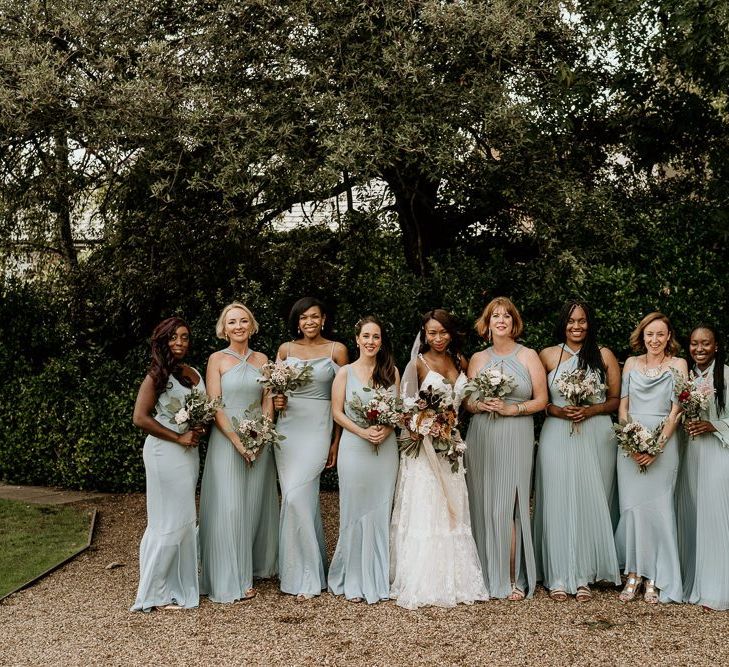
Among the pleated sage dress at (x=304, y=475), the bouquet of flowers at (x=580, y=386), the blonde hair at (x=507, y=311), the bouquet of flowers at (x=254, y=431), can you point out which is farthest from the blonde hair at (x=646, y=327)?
the bouquet of flowers at (x=254, y=431)

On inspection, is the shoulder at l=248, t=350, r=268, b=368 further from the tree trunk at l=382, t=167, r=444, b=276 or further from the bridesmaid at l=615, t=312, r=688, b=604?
the tree trunk at l=382, t=167, r=444, b=276

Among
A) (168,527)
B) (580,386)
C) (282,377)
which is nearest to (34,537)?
(168,527)

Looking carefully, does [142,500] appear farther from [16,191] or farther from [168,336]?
[168,336]

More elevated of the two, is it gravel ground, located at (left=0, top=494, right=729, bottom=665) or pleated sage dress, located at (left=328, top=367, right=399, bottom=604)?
pleated sage dress, located at (left=328, top=367, right=399, bottom=604)

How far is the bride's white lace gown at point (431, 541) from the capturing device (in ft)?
21.7

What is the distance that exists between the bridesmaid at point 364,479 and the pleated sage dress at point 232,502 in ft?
2.18

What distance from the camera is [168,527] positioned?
661cm

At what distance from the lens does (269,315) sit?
35.3 feet

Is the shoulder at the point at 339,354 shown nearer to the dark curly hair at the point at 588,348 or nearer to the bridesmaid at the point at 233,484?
the bridesmaid at the point at 233,484

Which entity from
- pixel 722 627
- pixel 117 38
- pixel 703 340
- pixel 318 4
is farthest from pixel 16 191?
pixel 722 627

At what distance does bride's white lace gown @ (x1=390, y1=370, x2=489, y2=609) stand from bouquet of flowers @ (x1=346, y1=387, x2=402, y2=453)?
0.29 m

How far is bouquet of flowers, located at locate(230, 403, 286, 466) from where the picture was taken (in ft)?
22.4

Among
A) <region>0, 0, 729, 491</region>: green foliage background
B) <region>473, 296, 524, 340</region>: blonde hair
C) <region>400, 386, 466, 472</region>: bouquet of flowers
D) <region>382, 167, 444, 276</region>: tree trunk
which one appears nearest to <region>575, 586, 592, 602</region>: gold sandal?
<region>400, 386, 466, 472</region>: bouquet of flowers

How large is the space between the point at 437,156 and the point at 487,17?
1324 mm
